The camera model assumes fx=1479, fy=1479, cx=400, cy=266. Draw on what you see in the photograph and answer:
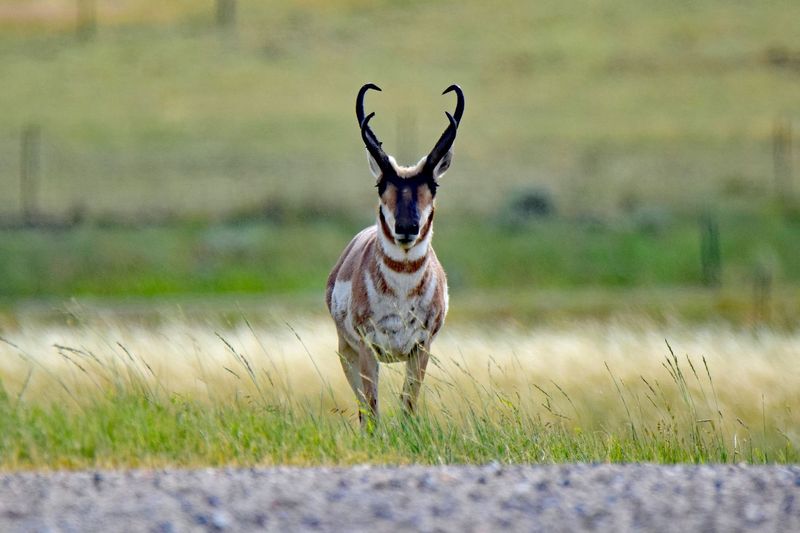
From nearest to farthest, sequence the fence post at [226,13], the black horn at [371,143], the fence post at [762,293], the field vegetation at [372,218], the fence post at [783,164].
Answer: the field vegetation at [372,218]
the black horn at [371,143]
the fence post at [762,293]
the fence post at [783,164]
the fence post at [226,13]

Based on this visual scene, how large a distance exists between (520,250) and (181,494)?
2174cm

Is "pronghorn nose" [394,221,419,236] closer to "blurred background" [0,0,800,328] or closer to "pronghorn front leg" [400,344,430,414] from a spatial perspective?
"pronghorn front leg" [400,344,430,414]

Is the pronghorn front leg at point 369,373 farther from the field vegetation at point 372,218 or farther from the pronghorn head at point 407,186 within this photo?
the pronghorn head at point 407,186

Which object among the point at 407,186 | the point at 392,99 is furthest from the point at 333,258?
the point at 392,99

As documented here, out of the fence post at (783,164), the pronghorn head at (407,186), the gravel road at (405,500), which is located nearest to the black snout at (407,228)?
the pronghorn head at (407,186)

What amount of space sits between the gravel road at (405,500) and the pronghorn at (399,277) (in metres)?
3.19

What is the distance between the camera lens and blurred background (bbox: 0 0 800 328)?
87.6 ft

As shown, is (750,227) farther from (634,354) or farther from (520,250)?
(634,354)

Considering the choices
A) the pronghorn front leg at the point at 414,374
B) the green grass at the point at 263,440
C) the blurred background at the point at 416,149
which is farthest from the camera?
the blurred background at the point at 416,149

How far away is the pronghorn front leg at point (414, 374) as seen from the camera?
980 centimetres

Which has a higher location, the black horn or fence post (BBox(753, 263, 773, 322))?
the black horn

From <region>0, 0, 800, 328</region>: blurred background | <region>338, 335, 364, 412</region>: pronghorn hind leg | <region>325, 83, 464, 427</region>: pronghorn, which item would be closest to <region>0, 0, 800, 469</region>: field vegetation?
<region>0, 0, 800, 328</region>: blurred background

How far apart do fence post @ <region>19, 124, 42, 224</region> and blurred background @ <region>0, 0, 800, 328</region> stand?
213 mm

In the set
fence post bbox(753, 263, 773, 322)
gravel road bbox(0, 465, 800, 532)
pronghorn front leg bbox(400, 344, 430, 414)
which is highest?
gravel road bbox(0, 465, 800, 532)
